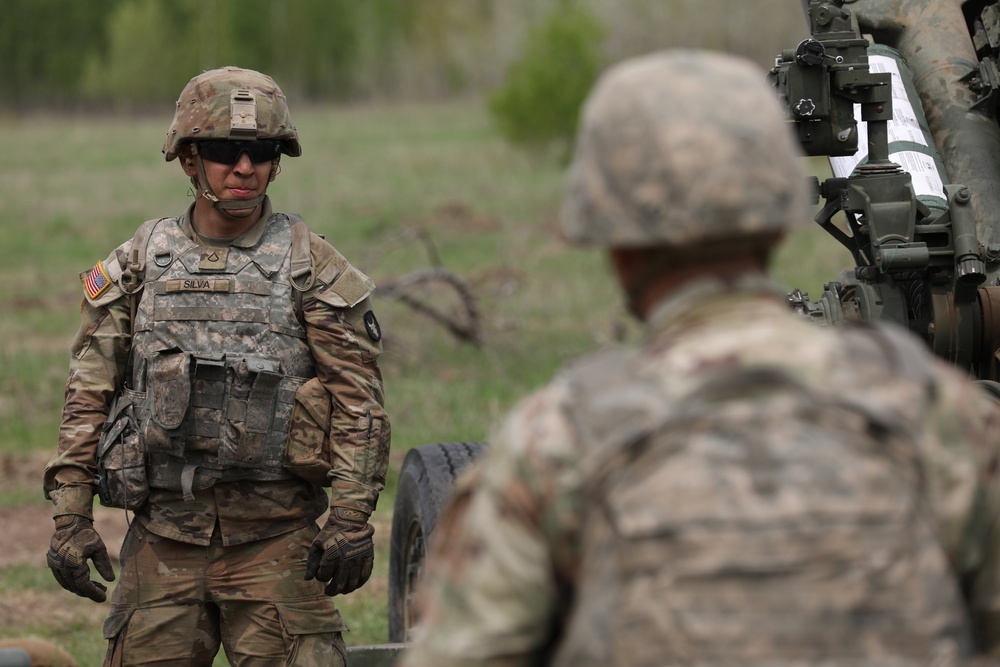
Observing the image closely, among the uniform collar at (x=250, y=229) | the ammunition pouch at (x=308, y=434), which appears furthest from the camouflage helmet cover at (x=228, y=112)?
the ammunition pouch at (x=308, y=434)

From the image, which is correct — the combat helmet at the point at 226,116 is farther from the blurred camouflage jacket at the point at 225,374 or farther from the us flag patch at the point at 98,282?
A: the us flag patch at the point at 98,282

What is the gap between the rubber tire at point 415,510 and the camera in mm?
4812

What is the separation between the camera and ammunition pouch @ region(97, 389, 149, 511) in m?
4.22

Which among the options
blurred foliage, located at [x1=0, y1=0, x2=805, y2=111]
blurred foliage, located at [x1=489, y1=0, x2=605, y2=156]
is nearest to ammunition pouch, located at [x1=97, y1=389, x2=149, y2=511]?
blurred foliage, located at [x1=489, y1=0, x2=605, y2=156]

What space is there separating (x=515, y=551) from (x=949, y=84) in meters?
4.05

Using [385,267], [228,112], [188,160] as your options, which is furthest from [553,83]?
[228,112]

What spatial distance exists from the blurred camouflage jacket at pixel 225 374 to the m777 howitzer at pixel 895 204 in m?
1.53

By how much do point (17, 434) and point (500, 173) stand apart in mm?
16967

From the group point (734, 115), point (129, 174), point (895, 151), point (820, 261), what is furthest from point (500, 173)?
point (734, 115)

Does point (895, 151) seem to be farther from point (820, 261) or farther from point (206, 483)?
point (820, 261)

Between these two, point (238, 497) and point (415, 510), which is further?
point (415, 510)

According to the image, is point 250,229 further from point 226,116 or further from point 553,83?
point 553,83

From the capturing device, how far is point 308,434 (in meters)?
4.25

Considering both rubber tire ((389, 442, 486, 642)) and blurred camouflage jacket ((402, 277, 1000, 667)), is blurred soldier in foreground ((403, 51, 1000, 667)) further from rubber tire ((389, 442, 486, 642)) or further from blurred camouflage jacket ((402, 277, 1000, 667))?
rubber tire ((389, 442, 486, 642))
